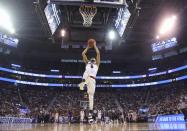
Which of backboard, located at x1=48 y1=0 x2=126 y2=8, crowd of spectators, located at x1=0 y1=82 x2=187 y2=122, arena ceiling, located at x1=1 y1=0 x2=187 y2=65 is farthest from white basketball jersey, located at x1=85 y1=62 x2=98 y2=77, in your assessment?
crowd of spectators, located at x1=0 y1=82 x2=187 y2=122

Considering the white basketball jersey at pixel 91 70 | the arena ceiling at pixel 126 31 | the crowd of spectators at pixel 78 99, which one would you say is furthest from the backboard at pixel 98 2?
the crowd of spectators at pixel 78 99

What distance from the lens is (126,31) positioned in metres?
20.3

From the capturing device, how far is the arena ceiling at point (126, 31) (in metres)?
24.6

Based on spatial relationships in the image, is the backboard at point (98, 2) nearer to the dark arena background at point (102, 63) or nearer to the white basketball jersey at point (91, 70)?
the white basketball jersey at point (91, 70)

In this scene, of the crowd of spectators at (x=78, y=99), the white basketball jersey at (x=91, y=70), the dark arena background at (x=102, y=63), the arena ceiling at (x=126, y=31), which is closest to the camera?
the white basketball jersey at (x=91, y=70)

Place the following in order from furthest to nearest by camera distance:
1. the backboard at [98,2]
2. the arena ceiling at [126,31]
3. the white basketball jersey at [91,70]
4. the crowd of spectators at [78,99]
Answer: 1. the crowd of spectators at [78,99]
2. the arena ceiling at [126,31]
3. the backboard at [98,2]
4. the white basketball jersey at [91,70]

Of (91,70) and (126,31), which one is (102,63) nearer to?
(126,31)

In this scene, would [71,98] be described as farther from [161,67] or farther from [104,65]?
[161,67]

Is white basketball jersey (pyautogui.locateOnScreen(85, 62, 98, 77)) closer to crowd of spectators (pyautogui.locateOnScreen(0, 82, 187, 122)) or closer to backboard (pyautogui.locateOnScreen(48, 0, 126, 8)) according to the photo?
backboard (pyautogui.locateOnScreen(48, 0, 126, 8))

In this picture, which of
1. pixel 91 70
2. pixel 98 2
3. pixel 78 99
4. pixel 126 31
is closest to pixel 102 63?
pixel 78 99

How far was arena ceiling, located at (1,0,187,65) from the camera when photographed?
24641 mm

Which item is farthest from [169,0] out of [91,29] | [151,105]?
[151,105]

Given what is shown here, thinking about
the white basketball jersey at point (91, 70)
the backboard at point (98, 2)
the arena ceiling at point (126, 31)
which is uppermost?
the arena ceiling at point (126, 31)

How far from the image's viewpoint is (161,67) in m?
49.0
